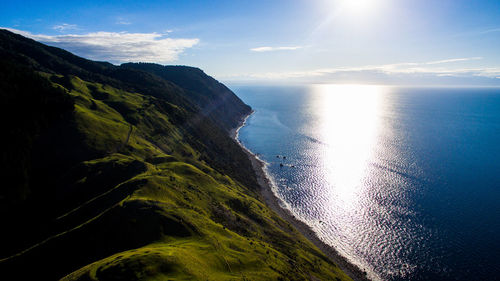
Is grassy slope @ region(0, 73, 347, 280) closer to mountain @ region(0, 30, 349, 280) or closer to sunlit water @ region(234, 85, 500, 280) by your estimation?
mountain @ region(0, 30, 349, 280)

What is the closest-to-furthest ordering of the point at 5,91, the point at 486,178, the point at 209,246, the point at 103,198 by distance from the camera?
the point at 209,246, the point at 103,198, the point at 5,91, the point at 486,178

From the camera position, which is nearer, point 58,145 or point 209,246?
point 209,246

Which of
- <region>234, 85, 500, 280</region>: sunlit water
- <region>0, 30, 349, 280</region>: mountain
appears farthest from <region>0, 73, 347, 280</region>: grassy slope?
<region>234, 85, 500, 280</region>: sunlit water

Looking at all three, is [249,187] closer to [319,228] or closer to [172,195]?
[319,228]

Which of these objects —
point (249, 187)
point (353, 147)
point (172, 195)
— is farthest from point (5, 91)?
point (353, 147)

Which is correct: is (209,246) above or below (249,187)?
above

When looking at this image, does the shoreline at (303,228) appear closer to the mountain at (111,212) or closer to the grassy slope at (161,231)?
the mountain at (111,212)
